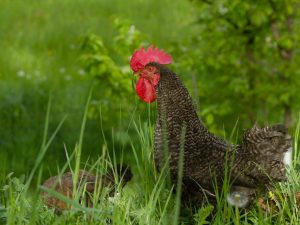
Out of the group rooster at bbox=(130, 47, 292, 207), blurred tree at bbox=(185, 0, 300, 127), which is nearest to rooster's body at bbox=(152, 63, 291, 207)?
rooster at bbox=(130, 47, 292, 207)

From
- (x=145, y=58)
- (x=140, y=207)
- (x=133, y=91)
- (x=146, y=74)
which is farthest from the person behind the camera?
(x=133, y=91)

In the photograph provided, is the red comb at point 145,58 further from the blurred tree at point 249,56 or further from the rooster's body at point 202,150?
the blurred tree at point 249,56

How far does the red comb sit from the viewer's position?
4.59 m

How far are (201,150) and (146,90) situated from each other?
0.50 meters

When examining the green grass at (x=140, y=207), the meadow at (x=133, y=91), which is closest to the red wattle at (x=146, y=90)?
the green grass at (x=140, y=207)

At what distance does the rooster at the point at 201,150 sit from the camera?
4301mm

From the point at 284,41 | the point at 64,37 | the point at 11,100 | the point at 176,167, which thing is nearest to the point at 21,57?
the point at 64,37

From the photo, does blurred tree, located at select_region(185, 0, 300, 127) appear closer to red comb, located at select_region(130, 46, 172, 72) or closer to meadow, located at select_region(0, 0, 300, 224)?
meadow, located at select_region(0, 0, 300, 224)

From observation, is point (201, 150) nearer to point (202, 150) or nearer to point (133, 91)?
point (202, 150)

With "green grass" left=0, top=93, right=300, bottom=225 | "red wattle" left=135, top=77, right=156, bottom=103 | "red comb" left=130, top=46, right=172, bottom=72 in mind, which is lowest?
"green grass" left=0, top=93, right=300, bottom=225

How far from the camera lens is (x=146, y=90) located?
4.52 meters

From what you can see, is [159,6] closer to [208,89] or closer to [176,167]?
[208,89]

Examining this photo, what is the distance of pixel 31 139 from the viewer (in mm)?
8758

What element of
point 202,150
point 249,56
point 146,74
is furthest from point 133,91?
point 202,150
